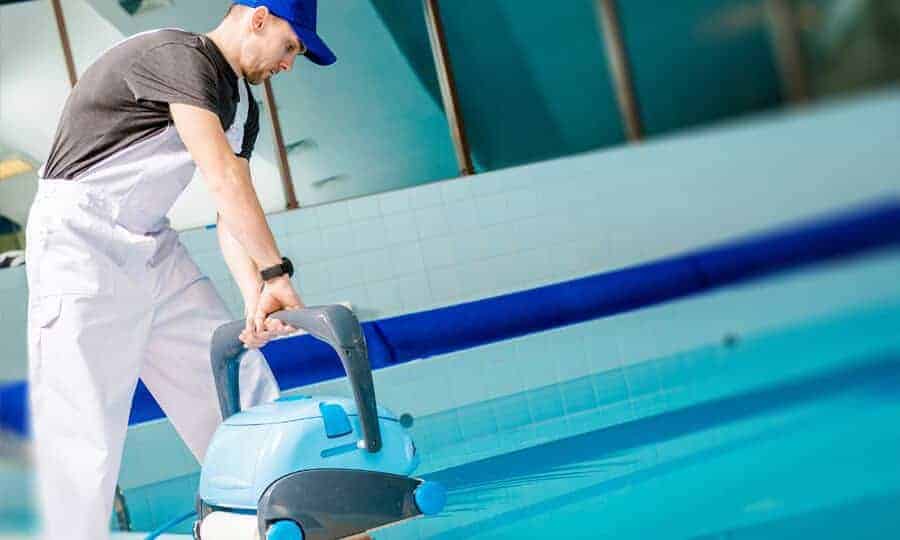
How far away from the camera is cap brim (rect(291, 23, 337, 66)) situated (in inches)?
63.5

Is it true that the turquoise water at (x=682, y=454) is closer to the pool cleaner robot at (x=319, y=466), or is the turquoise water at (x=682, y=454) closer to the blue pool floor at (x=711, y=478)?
the blue pool floor at (x=711, y=478)

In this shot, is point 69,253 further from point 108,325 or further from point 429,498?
point 429,498

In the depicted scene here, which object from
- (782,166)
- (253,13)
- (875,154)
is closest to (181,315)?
(253,13)

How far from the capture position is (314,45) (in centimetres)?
165

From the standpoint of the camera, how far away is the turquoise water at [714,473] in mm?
1682

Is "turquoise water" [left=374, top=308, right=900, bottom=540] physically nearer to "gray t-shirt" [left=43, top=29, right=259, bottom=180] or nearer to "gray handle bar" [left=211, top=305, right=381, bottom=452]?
"gray handle bar" [left=211, top=305, right=381, bottom=452]

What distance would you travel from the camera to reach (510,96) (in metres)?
5.74

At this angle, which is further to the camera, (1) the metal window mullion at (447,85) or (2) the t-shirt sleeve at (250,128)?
(1) the metal window mullion at (447,85)

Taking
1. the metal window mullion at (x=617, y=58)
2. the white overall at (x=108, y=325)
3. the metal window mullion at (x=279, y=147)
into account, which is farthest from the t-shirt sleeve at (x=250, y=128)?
the metal window mullion at (x=617, y=58)

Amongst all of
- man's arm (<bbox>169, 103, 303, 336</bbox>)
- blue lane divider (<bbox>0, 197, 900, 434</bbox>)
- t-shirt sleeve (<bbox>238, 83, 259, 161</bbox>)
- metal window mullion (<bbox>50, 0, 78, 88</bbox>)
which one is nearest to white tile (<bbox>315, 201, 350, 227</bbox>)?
blue lane divider (<bbox>0, 197, 900, 434</bbox>)

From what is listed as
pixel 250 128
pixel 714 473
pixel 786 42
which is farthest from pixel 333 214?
pixel 786 42

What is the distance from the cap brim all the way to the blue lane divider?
100 inches

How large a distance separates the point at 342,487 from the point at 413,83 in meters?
4.03

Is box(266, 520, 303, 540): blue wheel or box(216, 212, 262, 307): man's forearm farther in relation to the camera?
box(216, 212, 262, 307): man's forearm
